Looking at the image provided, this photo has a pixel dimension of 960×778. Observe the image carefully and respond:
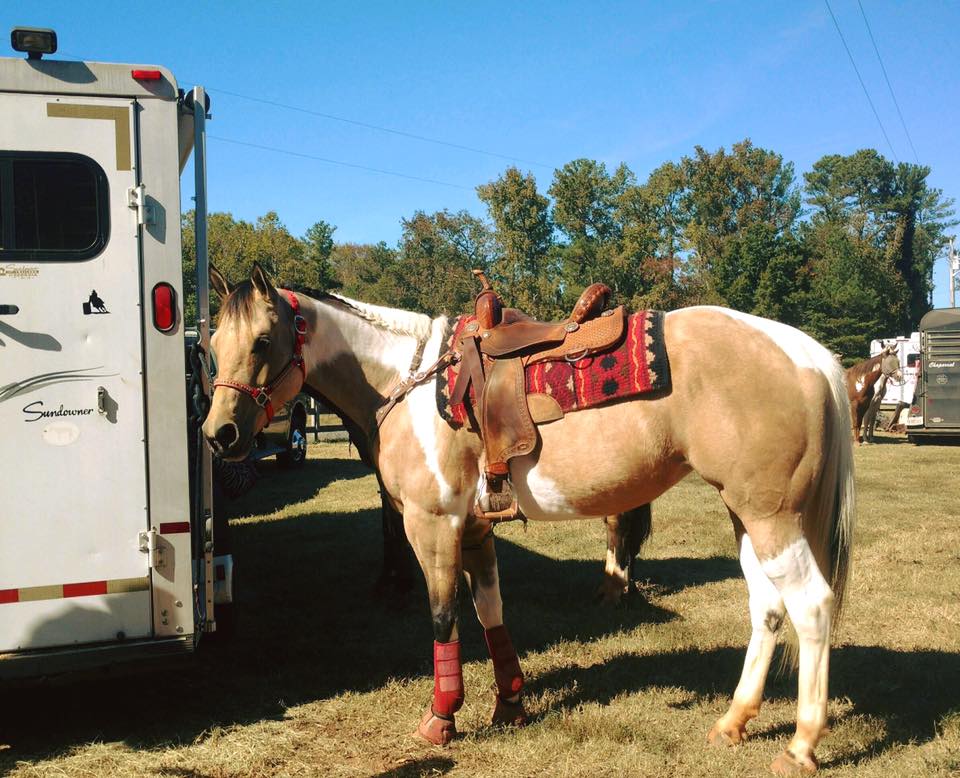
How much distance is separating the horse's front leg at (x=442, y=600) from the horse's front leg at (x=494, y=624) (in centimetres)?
25

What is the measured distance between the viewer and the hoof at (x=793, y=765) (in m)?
3.31

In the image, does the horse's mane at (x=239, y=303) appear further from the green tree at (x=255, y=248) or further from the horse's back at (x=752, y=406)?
the green tree at (x=255, y=248)

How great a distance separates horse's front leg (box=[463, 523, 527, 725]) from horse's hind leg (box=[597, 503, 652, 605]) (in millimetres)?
1981

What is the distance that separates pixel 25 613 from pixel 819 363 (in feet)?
12.8

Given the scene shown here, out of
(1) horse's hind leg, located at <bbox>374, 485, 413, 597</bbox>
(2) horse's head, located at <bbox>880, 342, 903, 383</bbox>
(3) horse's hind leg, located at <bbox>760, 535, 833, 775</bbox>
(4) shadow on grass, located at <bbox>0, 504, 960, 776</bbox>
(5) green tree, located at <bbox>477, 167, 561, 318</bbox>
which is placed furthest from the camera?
(5) green tree, located at <bbox>477, 167, 561, 318</bbox>

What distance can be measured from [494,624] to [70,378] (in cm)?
248

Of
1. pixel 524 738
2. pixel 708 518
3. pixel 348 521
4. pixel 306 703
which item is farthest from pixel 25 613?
pixel 708 518

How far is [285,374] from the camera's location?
12.8 ft

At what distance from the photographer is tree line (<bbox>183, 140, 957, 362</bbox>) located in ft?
139

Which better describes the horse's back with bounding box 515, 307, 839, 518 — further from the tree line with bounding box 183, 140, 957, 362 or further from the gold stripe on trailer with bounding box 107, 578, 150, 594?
the tree line with bounding box 183, 140, 957, 362

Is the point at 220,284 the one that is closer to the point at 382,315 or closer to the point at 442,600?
the point at 382,315

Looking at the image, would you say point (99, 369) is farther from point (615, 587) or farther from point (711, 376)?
point (615, 587)

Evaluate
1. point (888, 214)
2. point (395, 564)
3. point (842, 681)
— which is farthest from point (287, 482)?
point (888, 214)

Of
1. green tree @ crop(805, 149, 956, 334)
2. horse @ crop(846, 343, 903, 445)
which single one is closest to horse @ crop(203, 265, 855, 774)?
horse @ crop(846, 343, 903, 445)
